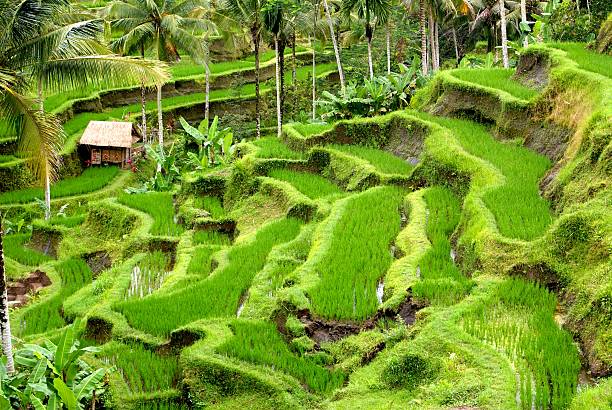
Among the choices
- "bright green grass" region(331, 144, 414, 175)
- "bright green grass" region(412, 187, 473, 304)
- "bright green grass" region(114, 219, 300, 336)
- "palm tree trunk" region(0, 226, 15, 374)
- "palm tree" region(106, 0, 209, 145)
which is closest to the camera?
"palm tree trunk" region(0, 226, 15, 374)

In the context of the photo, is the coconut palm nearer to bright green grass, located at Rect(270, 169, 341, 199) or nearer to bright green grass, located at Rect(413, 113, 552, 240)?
bright green grass, located at Rect(270, 169, 341, 199)

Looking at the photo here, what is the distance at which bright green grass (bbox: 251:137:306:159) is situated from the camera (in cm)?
1418

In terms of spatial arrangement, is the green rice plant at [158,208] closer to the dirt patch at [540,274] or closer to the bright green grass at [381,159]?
the bright green grass at [381,159]

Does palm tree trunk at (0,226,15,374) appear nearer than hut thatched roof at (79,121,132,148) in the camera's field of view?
Yes

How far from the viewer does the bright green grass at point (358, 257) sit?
7688 millimetres

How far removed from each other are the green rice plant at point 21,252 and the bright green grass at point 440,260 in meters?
7.78

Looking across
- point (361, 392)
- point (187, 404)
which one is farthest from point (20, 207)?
point (361, 392)

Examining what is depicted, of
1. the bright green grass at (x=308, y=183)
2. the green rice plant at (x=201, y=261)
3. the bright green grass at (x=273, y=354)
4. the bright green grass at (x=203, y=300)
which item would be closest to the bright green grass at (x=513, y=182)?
the bright green grass at (x=308, y=183)

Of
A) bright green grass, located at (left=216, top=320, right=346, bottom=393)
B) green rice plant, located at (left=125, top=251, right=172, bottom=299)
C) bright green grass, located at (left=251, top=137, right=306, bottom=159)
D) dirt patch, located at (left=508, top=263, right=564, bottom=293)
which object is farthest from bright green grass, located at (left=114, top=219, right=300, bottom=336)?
bright green grass, located at (left=251, top=137, right=306, bottom=159)

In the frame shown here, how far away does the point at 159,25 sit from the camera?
21.6 m

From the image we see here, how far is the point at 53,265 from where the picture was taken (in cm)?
1328

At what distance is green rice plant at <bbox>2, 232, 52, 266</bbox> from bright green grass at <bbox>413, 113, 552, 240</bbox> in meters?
7.80

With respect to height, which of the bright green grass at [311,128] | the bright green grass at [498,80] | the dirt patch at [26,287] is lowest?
the dirt patch at [26,287]

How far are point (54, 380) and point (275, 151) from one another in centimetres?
872
